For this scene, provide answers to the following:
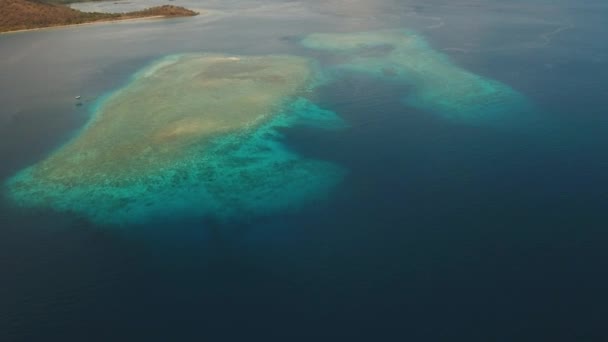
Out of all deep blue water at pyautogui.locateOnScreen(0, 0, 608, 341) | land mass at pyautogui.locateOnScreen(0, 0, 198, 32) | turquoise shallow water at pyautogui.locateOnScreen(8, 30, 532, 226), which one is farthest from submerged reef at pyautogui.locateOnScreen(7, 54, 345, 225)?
land mass at pyautogui.locateOnScreen(0, 0, 198, 32)

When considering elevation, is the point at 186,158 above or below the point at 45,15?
below

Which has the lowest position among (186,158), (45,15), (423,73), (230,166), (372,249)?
(372,249)

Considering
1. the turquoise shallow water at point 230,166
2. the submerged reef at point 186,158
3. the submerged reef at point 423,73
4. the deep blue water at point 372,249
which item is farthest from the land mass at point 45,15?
the deep blue water at point 372,249

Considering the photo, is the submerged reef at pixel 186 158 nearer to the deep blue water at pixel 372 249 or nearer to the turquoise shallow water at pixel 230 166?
the turquoise shallow water at pixel 230 166

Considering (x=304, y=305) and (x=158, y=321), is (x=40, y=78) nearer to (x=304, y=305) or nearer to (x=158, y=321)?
(x=158, y=321)

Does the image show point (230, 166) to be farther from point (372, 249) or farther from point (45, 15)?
point (45, 15)

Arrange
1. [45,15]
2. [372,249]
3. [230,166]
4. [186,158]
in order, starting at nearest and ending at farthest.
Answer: [372,249] → [230,166] → [186,158] → [45,15]

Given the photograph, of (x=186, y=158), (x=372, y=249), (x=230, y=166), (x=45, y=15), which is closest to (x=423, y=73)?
(x=230, y=166)
